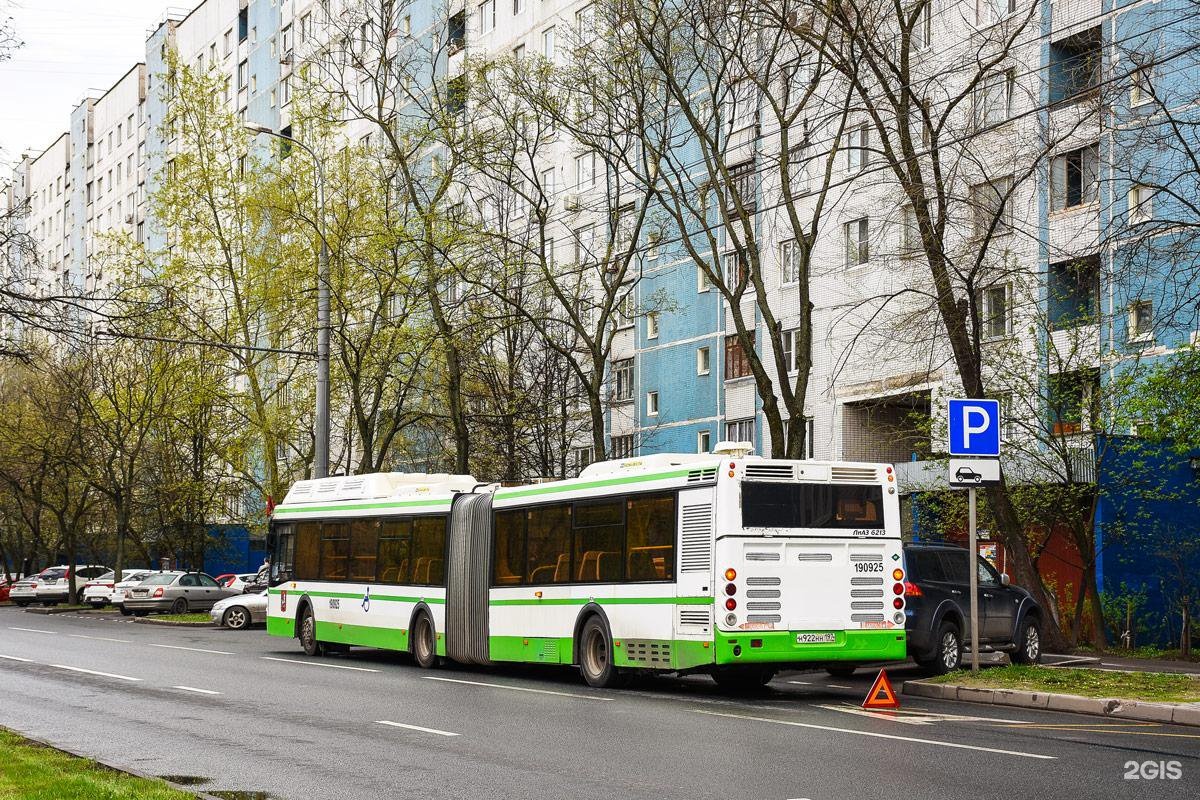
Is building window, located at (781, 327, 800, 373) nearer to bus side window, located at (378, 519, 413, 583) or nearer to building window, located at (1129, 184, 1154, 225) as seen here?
building window, located at (1129, 184, 1154, 225)

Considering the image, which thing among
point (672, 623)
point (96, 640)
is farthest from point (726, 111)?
point (672, 623)

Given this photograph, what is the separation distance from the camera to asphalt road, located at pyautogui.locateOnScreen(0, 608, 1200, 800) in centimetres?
1058

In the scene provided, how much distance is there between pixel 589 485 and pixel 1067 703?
7125 mm

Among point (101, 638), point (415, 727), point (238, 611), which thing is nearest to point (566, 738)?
point (415, 727)

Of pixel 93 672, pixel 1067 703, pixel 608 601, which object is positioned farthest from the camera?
pixel 93 672

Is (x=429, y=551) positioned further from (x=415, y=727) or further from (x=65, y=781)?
(x=65, y=781)

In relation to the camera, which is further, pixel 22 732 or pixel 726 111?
pixel 726 111

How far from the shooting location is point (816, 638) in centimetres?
1859

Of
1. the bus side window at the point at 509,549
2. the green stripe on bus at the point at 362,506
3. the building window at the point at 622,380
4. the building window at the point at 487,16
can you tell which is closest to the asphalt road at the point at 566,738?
the bus side window at the point at 509,549

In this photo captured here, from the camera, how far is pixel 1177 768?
1126cm

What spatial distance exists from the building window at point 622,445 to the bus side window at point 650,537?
97.1 ft

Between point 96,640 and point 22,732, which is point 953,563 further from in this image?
point 96,640

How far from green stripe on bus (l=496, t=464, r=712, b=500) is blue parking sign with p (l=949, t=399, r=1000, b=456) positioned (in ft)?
9.96

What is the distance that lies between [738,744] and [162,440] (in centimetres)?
4859
